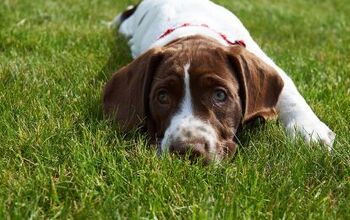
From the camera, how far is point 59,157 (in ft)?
13.0

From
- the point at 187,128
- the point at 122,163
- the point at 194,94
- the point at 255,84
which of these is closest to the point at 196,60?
the point at 194,94

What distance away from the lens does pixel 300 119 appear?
15.5ft

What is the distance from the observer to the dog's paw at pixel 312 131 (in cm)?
436

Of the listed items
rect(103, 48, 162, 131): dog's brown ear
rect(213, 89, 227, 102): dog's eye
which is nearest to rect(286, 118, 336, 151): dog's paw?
rect(213, 89, 227, 102): dog's eye

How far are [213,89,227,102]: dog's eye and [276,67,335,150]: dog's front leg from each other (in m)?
0.53

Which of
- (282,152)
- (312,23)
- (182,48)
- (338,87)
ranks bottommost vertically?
(312,23)

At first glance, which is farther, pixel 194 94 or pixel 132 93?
pixel 132 93

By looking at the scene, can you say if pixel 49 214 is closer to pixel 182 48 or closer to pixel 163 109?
pixel 163 109

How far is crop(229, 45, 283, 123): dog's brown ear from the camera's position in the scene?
4586 millimetres

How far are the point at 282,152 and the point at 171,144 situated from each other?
0.70m

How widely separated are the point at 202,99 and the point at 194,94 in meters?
0.06

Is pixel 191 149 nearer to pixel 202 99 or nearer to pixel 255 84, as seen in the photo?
pixel 202 99

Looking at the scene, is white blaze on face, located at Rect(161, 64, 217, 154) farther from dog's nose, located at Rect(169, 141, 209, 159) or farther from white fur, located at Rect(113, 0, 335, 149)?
white fur, located at Rect(113, 0, 335, 149)

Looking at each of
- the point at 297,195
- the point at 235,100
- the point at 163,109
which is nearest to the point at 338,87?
the point at 235,100
